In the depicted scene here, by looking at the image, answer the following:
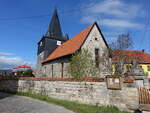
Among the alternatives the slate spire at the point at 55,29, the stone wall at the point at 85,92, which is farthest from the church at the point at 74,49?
the stone wall at the point at 85,92

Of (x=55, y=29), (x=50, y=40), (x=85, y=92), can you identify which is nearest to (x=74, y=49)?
(x=85, y=92)

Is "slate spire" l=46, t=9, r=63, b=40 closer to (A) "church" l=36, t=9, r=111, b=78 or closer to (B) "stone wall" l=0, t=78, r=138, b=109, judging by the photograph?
(A) "church" l=36, t=9, r=111, b=78

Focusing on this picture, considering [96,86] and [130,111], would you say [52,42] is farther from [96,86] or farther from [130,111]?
[130,111]

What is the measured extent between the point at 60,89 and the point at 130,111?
4.51 metres

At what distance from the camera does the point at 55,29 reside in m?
29.6

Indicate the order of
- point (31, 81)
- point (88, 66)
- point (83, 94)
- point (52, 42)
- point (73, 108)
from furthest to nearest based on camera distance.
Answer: point (52, 42)
point (88, 66)
point (31, 81)
point (83, 94)
point (73, 108)

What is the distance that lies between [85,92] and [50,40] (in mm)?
21441

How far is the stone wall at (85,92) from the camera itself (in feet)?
19.7

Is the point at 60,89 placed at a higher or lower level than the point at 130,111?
higher

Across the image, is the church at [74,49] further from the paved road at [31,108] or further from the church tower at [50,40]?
the paved road at [31,108]

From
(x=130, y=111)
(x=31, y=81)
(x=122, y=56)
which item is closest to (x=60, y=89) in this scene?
(x=31, y=81)

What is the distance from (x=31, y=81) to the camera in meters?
10.9

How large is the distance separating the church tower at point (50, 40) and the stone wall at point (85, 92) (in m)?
15.9

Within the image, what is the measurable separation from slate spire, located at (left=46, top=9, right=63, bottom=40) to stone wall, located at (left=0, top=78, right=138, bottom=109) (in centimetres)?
1856
